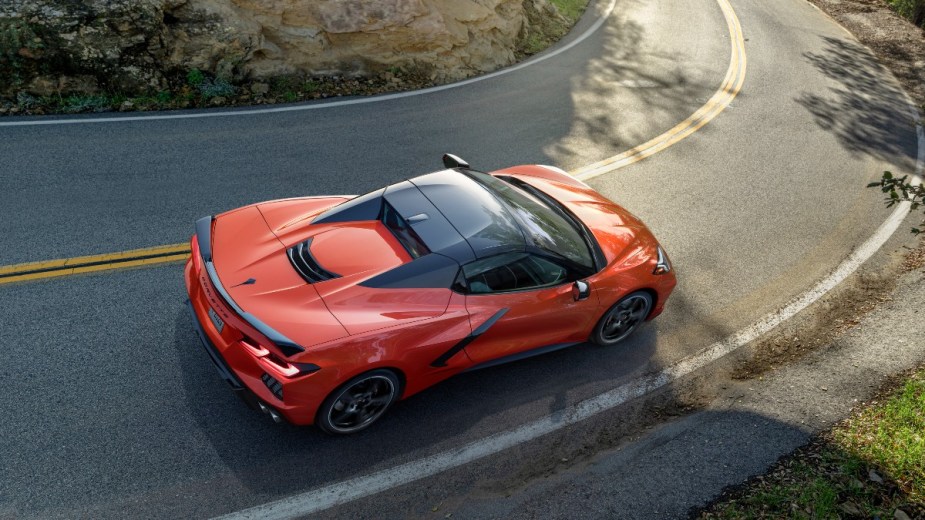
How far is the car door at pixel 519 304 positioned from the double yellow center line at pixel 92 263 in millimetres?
3577

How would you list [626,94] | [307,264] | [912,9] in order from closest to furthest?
[307,264] < [626,94] < [912,9]

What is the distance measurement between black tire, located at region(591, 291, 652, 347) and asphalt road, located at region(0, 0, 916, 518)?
0.18 m

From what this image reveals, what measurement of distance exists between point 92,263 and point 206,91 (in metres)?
4.64

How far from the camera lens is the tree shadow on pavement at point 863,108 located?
37.3 feet

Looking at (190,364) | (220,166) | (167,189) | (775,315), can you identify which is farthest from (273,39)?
(775,315)

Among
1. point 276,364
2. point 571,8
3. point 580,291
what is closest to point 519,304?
point 580,291

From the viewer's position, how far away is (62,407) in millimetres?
5207

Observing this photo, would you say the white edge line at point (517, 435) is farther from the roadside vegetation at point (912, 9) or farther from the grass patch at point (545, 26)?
the roadside vegetation at point (912, 9)

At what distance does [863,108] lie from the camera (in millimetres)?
12875

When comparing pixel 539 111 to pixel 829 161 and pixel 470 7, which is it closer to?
pixel 470 7

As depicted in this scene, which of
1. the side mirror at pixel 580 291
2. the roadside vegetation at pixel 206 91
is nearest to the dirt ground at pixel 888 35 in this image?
the roadside vegetation at pixel 206 91

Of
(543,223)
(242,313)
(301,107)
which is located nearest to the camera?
(242,313)

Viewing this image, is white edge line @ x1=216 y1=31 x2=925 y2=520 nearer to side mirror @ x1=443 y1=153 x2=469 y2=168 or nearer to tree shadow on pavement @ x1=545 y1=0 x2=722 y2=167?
side mirror @ x1=443 y1=153 x2=469 y2=168

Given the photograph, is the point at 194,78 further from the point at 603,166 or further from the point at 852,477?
the point at 852,477
